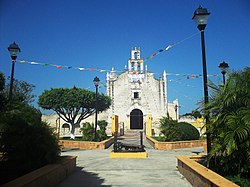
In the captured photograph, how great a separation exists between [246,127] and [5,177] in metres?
5.11

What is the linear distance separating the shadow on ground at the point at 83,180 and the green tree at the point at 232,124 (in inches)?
111

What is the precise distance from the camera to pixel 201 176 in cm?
473

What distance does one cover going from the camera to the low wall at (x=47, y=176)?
3.96 metres

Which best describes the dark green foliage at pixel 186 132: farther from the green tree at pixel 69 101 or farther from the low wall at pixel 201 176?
the green tree at pixel 69 101

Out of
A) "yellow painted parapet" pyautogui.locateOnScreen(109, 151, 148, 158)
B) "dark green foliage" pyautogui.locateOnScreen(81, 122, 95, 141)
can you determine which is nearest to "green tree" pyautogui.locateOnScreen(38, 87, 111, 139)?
"dark green foliage" pyautogui.locateOnScreen(81, 122, 95, 141)

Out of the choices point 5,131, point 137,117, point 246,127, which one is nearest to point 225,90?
point 246,127

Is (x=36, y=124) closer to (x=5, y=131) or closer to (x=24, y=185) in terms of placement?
(x=5, y=131)

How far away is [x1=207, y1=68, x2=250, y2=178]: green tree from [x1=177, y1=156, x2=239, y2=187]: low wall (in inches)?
18.1

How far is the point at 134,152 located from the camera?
10.4m

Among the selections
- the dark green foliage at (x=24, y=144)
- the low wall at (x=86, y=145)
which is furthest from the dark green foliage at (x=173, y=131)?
the dark green foliage at (x=24, y=144)

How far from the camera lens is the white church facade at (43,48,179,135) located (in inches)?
1396

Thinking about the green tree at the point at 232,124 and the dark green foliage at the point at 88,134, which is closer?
the green tree at the point at 232,124

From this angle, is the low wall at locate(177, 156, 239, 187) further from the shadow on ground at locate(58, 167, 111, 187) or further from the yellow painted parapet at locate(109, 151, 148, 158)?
the yellow painted parapet at locate(109, 151, 148, 158)

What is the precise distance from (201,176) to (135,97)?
31.6 meters
